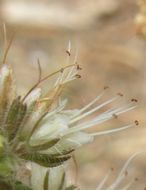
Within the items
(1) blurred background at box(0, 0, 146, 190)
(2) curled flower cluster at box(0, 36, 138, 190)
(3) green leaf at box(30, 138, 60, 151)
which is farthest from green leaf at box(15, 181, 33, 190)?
(1) blurred background at box(0, 0, 146, 190)

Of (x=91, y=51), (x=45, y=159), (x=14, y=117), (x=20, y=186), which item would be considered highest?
(x=91, y=51)

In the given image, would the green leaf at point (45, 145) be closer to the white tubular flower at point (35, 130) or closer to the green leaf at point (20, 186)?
the white tubular flower at point (35, 130)

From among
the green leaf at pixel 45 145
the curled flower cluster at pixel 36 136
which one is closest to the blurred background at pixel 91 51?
the curled flower cluster at pixel 36 136

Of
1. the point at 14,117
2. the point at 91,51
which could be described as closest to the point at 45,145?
the point at 14,117

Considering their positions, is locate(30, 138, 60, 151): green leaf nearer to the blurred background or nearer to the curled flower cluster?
the curled flower cluster

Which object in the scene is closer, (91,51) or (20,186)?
(20,186)

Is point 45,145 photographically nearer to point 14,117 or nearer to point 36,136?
point 36,136
